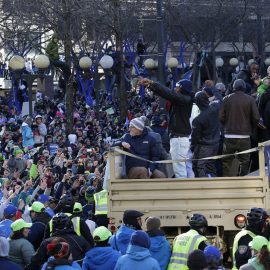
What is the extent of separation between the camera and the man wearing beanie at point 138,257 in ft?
35.0

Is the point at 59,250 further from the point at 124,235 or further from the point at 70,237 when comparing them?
the point at 124,235

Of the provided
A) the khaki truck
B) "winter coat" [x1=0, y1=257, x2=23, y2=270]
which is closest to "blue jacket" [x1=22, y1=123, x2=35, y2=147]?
the khaki truck

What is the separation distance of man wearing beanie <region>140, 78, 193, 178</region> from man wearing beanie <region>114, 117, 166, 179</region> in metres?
0.84

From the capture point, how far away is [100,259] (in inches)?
458

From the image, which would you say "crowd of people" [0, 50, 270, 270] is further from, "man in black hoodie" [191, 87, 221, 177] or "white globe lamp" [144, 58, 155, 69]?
"white globe lamp" [144, 58, 155, 69]

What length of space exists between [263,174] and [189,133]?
2.83 m

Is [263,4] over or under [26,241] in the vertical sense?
over

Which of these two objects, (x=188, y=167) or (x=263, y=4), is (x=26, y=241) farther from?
(x=263, y=4)

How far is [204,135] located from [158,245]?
4.01 meters

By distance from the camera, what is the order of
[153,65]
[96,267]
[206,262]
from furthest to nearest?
[153,65] → [96,267] → [206,262]

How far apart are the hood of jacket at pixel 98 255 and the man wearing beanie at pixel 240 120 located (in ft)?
14.0

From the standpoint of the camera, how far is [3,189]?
21.3 metres

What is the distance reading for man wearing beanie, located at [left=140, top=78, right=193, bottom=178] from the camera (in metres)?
15.7

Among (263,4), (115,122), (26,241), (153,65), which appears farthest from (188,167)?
(263,4)
